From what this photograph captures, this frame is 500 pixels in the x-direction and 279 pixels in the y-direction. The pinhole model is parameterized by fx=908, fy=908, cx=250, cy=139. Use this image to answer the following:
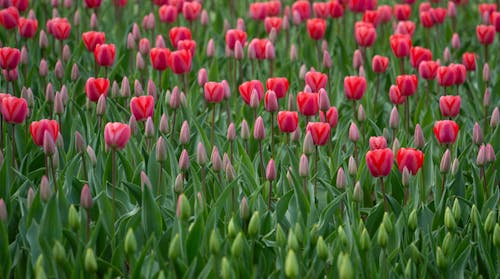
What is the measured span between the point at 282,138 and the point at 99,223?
62.6 inches

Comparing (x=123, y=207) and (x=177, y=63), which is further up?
(x=177, y=63)

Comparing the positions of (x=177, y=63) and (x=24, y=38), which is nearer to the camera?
(x=177, y=63)

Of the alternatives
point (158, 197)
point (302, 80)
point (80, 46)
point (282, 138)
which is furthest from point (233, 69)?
point (158, 197)

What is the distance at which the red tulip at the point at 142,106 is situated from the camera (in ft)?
13.9

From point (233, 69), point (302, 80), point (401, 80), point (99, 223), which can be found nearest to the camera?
point (99, 223)

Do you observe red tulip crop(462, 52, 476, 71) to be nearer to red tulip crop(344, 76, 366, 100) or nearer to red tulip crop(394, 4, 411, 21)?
red tulip crop(394, 4, 411, 21)

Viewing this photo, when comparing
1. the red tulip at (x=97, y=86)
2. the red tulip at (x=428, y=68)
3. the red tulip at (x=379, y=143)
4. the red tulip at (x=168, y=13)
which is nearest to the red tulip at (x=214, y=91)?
the red tulip at (x=97, y=86)

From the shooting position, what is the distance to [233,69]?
6.09 meters

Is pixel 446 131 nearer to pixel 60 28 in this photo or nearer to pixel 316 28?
pixel 316 28

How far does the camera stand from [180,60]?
4.85 meters

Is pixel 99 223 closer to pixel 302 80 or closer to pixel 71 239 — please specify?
pixel 71 239

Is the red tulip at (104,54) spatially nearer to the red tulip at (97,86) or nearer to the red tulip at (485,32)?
the red tulip at (97,86)

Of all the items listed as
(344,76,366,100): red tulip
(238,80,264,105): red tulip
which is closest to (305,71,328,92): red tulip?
(344,76,366,100): red tulip

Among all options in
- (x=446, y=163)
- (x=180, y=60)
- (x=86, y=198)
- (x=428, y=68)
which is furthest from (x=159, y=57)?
(x=446, y=163)
